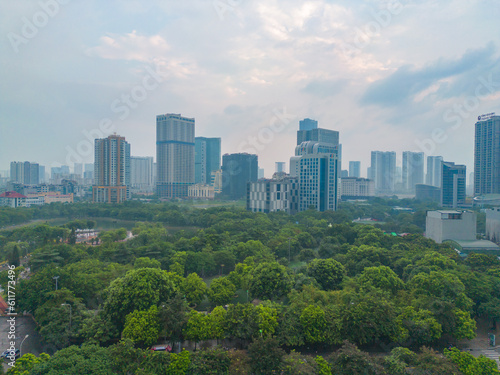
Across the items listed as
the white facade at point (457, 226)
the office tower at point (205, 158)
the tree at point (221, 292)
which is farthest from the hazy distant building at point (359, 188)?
the tree at point (221, 292)

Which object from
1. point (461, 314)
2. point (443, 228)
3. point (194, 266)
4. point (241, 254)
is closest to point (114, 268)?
point (194, 266)

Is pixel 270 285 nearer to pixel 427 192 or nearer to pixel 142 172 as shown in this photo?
pixel 427 192

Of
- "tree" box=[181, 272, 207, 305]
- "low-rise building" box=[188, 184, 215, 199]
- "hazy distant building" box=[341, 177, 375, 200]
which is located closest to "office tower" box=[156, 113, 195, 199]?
"low-rise building" box=[188, 184, 215, 199]

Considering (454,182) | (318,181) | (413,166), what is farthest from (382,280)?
(413,166)

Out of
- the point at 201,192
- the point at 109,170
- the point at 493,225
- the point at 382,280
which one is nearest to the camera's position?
the point at 382,280

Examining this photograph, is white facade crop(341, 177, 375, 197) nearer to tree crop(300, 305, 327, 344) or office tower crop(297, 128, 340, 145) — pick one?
office tower crop(297, 128, 340, 145)
